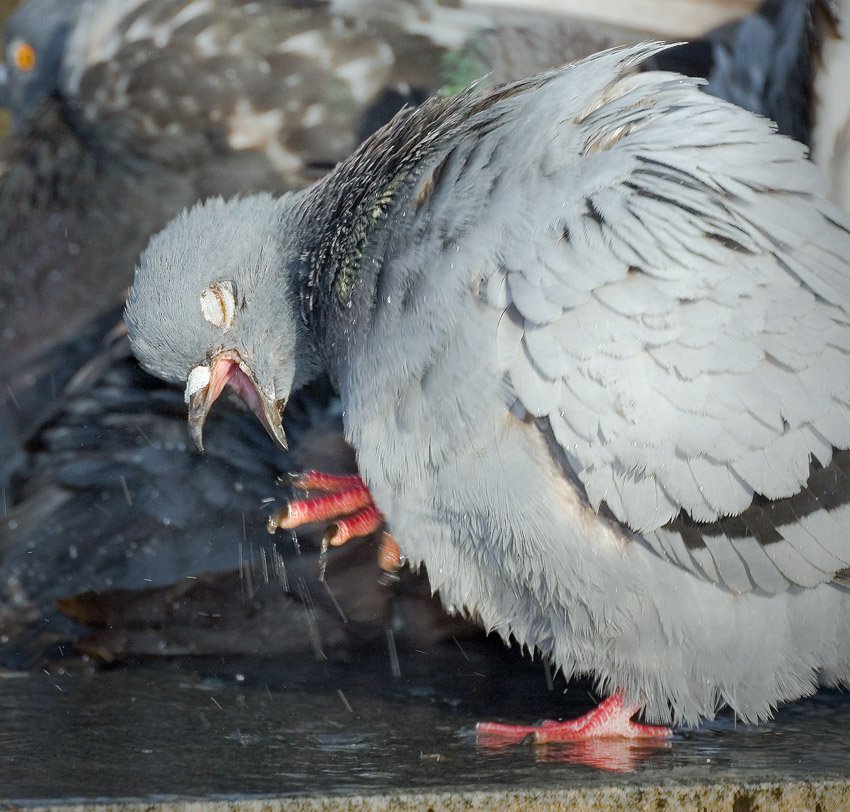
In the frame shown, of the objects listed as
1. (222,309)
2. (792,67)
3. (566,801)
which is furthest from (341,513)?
(792,67)

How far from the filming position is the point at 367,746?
272cm

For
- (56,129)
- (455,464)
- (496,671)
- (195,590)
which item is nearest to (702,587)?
(455,464)

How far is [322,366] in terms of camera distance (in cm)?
335

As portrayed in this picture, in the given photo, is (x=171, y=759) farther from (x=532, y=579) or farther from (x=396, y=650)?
(x=396, y=650)

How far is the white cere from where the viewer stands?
324 cm

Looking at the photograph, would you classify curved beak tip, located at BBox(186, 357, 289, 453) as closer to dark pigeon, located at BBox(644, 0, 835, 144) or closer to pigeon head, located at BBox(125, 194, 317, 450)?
pigeon head, located at BBox(125, 194, 317, 450)

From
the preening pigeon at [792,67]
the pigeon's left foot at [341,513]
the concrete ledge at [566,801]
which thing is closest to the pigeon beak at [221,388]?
the pigeon's left foot at [341,513]

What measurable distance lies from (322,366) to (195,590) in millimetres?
943

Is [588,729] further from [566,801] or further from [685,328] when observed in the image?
[685,328]

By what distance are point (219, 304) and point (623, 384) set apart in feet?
3.93

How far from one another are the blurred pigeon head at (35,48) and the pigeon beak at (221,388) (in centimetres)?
171

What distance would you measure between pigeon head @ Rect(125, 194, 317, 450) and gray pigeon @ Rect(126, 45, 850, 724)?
0.37 meters

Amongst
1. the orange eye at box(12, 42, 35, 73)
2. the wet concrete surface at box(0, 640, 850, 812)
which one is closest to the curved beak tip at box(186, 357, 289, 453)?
the wet concrete surface at box(0, 640, 850, 812)

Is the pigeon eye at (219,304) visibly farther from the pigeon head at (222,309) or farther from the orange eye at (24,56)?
the orange eye at (24,56)
